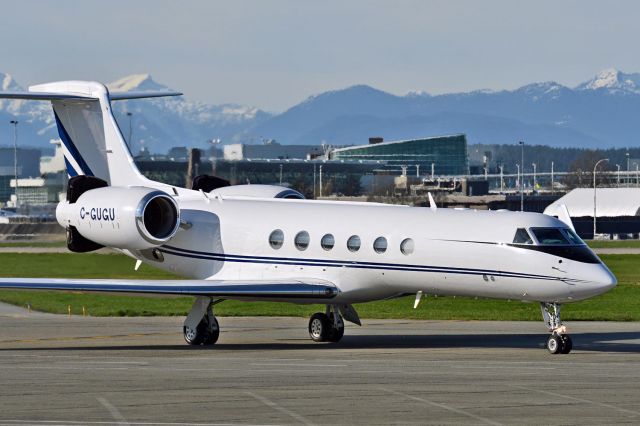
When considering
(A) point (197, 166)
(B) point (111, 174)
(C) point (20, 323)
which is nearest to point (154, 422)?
(B) point (111, 174)

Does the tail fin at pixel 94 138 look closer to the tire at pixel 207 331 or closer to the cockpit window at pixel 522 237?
the tire at pixel 207 331

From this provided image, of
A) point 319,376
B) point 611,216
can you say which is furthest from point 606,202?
point 319,376

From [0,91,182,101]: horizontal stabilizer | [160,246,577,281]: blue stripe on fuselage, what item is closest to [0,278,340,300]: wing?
[160,246,577,281]: blue stripe on fuselage

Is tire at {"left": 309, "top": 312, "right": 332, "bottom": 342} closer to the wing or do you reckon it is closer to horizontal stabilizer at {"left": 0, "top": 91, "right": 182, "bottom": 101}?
the wing

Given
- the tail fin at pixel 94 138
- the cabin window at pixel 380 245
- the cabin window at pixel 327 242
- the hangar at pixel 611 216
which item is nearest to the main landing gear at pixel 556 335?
the cabin window at pixel 380 245

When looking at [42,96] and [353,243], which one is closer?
[353,243]

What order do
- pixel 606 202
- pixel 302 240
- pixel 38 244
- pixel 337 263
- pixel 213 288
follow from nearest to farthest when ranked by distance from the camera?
pixel 213 288 < pixel 337 263 < pixel 302 240 < pixel 38 244 < pixel 606 202

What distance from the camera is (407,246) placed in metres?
26.9

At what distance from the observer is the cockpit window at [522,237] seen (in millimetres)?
25922

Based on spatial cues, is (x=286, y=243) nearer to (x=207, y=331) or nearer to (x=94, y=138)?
(x=207, y=331)

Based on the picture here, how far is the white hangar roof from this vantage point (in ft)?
422

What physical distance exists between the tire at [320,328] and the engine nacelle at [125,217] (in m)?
3.82

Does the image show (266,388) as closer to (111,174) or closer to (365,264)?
(365,264)

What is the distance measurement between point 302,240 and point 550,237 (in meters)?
5.61
